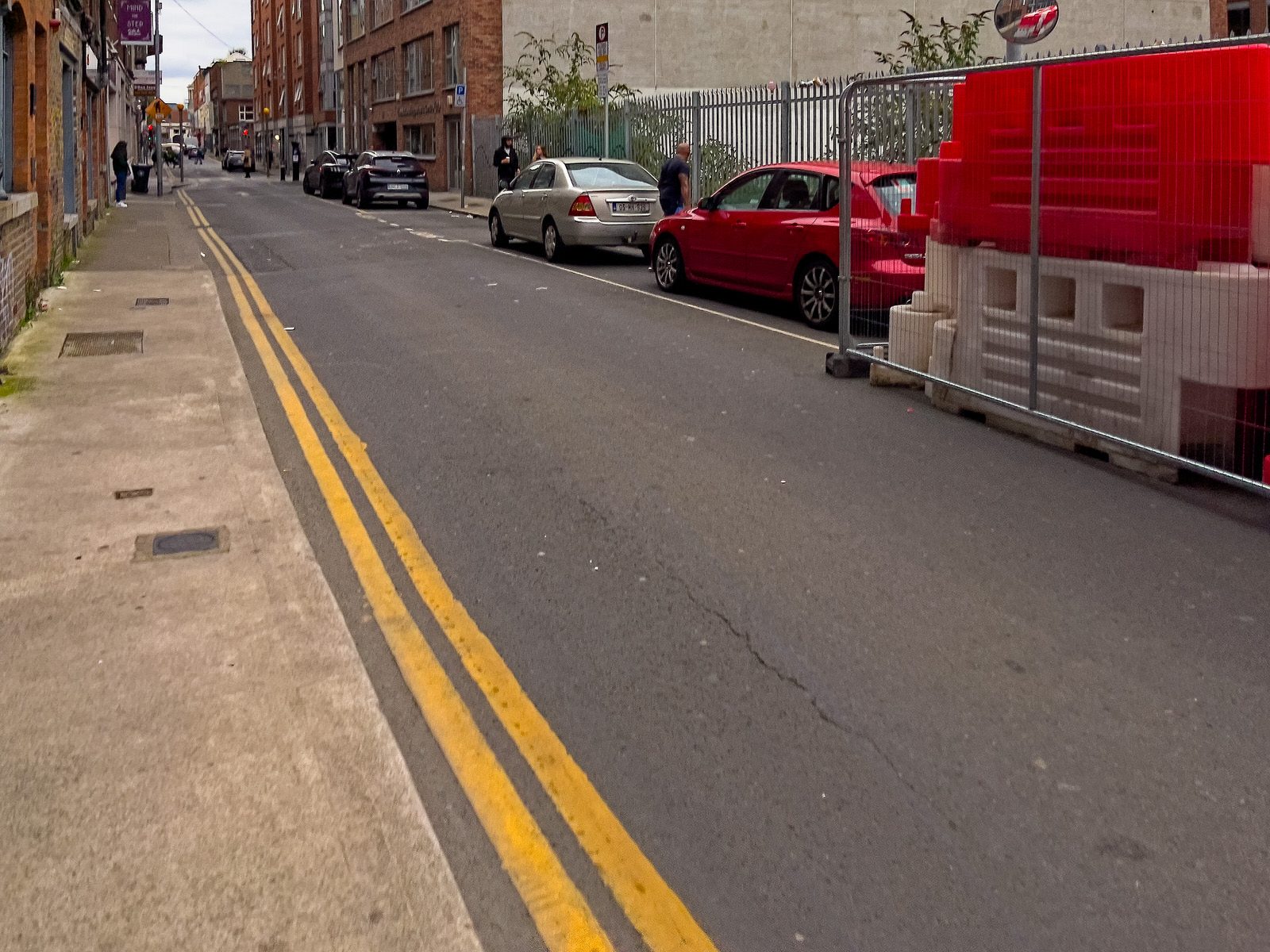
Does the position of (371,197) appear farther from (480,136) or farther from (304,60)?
(304,60)

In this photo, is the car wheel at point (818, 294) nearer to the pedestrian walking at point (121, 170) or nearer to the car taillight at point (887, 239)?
the car taillight at point (887, 239)

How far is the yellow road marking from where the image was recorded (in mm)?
3424

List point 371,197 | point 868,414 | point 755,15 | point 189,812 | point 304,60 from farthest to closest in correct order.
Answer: point 304,60 → point 755,15 → point 371,197 → point 868,414 → point 189,812

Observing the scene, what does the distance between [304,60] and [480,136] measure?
1478 inches

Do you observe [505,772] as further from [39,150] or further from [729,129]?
[729,129]

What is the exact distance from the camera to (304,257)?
20922 mm

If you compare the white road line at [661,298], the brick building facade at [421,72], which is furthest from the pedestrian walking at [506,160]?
the white road line at [661,298]

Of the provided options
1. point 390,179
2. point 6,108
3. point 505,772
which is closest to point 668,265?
point 6,108

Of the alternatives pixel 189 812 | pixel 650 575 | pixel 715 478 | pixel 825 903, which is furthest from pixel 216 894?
pixel 715 478

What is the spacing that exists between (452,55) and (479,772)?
137 feet

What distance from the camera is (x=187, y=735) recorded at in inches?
173

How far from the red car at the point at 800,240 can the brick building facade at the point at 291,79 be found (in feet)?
166

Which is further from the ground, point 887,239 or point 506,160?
point 506,160

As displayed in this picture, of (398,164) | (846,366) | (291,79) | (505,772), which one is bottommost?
(505,772)
